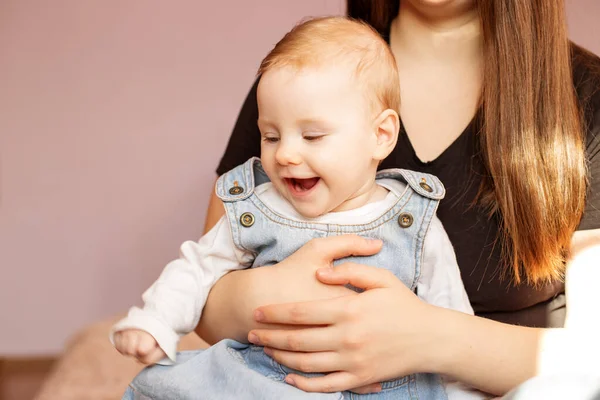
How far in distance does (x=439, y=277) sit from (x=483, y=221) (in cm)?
20

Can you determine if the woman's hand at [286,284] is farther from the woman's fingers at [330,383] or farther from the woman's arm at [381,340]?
the woman's fingers at [330,383]

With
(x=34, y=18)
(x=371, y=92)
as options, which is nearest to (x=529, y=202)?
(x=371, y=92)

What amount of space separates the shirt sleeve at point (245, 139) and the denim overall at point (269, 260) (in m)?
0.30

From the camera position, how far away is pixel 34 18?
9.20 ft

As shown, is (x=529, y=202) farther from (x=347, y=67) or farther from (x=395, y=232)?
(x=347, y=67)

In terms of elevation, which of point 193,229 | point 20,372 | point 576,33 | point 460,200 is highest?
point 576,33

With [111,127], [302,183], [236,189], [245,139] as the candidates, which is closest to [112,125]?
[111,127]

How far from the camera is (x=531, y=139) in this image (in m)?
1.46

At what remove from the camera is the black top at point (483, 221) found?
1.49 m

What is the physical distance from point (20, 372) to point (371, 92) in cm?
238

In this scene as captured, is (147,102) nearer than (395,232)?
No

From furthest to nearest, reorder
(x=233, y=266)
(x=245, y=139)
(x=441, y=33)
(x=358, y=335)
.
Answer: (x=245, y=139) < (x=441, y=33) < (x=233, y=266) < (x=358, y=335)

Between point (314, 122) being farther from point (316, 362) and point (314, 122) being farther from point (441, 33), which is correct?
point (441, 33)

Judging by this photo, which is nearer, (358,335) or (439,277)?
(358,335)
